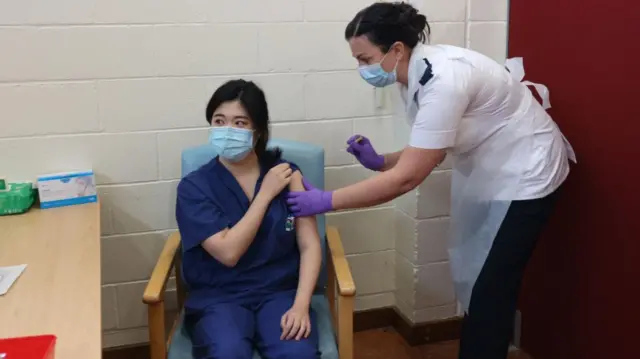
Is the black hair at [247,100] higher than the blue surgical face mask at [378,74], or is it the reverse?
the blue surgical face mask at [378,74]

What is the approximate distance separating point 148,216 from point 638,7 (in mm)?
1720

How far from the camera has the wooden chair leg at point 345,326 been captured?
5.61 feet

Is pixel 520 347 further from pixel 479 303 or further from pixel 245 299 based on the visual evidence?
pixel 245 299

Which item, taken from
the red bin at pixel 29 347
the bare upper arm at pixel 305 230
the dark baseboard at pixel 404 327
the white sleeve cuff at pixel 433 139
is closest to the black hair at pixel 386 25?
the white sleeve cuff at pixel 433 139

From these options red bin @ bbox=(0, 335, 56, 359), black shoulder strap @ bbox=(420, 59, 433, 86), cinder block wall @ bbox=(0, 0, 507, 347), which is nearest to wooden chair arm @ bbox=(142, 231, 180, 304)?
cinder block wall @ bbox=(0, 0, 507, 347)

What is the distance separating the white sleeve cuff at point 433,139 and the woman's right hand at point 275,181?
410mm

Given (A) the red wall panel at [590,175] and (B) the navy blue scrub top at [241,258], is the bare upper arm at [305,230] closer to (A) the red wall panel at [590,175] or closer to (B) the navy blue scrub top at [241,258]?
(B) the navy blue scrub top at [241,258]

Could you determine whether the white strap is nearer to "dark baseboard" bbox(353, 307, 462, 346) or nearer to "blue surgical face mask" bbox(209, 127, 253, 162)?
"blue surgical face mask" bbox(209, 127, 253, 162)

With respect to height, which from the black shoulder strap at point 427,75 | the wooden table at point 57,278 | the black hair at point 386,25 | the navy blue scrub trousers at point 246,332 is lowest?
the navy blue scrub trousers at point 246,332

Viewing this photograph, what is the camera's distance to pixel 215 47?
222cm

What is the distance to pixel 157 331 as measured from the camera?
1.69 m

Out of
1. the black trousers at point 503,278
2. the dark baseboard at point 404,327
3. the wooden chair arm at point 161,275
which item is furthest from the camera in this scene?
the dark baseboard at point 404,327

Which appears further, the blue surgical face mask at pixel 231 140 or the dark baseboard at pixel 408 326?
the dark baseboard at pixel 408 326

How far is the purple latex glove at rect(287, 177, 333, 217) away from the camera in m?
1.83
